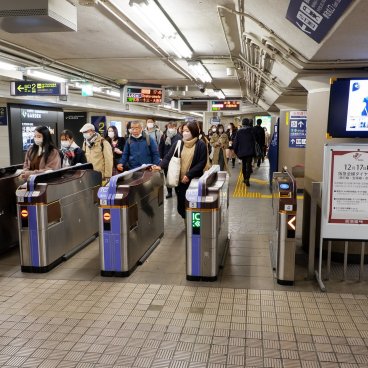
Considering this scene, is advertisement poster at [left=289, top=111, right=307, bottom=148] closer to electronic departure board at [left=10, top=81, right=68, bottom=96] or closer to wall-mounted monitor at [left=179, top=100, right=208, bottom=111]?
electronic departure board at [left=10, top=81, right=68, bottom=96]

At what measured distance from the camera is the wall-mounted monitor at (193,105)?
52.0ft

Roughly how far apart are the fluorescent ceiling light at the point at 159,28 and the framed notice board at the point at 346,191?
2.47 m

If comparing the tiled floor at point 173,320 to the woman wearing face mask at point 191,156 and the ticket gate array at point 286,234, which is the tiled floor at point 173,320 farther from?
the woman wearing face mask at point 191,156

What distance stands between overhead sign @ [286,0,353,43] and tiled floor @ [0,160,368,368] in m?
2.35

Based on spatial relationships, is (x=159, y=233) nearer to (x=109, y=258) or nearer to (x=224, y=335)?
(x=109, y=258)

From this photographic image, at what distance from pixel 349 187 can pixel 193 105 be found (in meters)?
12.5

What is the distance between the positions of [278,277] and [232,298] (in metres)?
0.63

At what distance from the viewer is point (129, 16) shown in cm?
502

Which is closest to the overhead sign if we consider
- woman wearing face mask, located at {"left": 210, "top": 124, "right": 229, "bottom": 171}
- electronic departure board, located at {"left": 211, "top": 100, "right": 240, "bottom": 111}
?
woman wearing face mask, located at {"left": 210, "top": 124, "right": 229, "bottom": 171}

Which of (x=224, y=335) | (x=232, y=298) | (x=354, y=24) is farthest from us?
(x=232, y=298)

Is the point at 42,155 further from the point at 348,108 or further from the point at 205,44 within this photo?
the point at 348,108

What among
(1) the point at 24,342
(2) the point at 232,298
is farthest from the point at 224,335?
(1) the point at 24,342

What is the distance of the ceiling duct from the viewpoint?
3178mm

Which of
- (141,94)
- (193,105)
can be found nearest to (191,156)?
(141,94)
